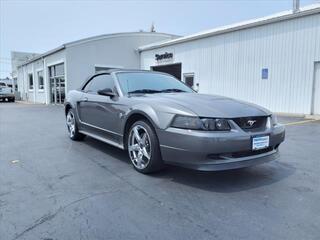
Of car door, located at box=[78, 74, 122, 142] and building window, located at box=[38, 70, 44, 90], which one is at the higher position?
building window, located at box=[38, 70, 44, 90]

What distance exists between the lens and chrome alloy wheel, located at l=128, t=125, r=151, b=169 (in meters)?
3.75

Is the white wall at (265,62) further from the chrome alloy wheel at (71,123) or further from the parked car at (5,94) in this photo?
the parked car at (5,94)

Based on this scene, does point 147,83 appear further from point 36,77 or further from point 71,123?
point 36,77

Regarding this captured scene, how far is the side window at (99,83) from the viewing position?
4832 millimetres

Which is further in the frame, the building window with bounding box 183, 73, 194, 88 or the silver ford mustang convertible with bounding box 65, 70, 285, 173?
the building window with bounding box 183, 73, 194, 88

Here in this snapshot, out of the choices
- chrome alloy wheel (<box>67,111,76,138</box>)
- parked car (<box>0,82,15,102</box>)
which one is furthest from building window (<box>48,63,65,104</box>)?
chrome alloy wheel (<box>67,111,76,138</box>)

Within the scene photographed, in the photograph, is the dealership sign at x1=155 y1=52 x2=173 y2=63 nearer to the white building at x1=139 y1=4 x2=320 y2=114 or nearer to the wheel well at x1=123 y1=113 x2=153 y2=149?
the white building at x1=139 y1=4 x2=320 y2=114

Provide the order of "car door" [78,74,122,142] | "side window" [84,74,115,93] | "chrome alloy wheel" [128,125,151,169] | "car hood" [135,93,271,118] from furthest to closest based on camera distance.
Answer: "side window" [84,74,115,93] → "car door" [78,74,122,142] → "chrome alloy wheel" [128,125,151,169] → "car hood" [135,93,271,118]

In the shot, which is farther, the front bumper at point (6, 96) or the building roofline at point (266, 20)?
the front bumper at point (6, 96)

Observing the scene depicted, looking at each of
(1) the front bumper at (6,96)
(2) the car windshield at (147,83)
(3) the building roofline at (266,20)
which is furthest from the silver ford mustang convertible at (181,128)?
(1) the front bumper at (6,96)

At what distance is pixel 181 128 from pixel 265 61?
10.8m

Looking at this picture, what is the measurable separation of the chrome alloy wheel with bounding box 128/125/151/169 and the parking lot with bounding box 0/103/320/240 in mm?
174

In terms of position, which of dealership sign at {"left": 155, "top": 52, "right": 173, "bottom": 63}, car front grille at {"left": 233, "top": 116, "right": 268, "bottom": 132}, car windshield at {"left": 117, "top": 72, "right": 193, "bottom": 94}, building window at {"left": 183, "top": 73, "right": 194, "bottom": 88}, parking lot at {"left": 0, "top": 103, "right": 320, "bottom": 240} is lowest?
parking lot at {"left": 0, "top": 103, "right": 320, "bottom": 240}

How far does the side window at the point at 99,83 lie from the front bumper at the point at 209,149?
5.93 ft
